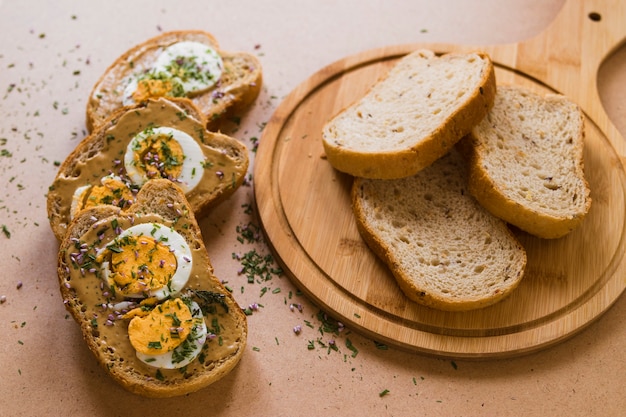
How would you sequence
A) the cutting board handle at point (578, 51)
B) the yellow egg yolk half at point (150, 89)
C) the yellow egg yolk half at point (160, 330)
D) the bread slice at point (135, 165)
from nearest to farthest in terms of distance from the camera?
the yellow egg yolk half at point (160, 330) < the bread slice at point (135, 165) < the yellow egg yolk half at point (150, 89) < the cutting board handle at point (578, 51)

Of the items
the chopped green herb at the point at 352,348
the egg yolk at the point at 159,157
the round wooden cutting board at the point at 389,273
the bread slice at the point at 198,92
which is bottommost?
the chopped green herb at the point at 352,348

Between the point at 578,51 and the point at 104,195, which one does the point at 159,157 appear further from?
the point at 578,51

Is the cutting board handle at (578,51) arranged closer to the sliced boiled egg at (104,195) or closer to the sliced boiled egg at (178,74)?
the sliced boiled egg at (178,74)

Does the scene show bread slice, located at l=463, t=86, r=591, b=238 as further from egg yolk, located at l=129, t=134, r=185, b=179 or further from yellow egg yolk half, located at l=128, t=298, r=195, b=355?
yellow egg yolk half, located at l=128, t=298, r=195, b=355

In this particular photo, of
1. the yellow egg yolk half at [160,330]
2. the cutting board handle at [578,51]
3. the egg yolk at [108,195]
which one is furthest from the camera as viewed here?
the cutting board handle at [578,51]

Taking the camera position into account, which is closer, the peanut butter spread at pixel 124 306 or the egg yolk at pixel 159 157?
the peanut butter spread at pixel 124 306

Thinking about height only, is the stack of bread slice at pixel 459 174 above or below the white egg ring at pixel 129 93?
below

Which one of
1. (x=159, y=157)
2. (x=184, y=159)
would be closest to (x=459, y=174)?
(x=184, y=159)

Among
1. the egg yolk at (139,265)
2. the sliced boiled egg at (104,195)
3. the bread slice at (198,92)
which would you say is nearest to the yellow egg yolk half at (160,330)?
the egg yolk at (139,265)
